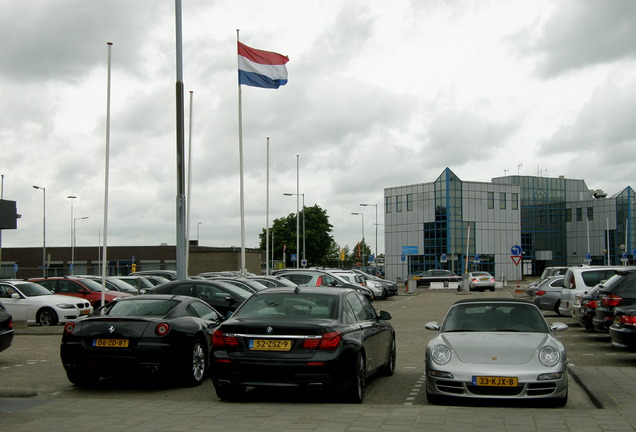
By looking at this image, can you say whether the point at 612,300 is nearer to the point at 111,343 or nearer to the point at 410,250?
the point at 111,343

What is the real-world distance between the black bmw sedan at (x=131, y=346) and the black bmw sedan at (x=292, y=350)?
1348mm

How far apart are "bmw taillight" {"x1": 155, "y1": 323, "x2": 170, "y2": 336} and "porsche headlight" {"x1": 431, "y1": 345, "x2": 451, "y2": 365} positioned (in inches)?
147

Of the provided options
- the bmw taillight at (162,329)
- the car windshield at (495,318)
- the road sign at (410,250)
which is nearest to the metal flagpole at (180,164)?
the bmw taillight at (162,329)

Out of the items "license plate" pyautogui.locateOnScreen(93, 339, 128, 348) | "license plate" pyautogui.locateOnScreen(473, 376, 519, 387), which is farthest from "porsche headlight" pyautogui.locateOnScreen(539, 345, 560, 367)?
"license plate" pyautogui.locateOnScreen(93, 339, 128, 348)

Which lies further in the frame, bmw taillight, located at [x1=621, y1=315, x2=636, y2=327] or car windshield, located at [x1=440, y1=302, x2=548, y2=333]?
bmw taillight, located at [x1=621, y1=315, x2=636, y2=327]

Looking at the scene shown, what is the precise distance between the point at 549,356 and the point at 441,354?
1.29 metres

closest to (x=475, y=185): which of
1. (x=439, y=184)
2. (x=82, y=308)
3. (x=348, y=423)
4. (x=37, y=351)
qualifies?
(x=439, y=184)

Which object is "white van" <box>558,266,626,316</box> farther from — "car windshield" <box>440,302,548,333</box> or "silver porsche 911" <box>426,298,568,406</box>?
"silver porsche 911" <box>426,298,568,406</box>

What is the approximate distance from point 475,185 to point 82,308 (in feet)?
214

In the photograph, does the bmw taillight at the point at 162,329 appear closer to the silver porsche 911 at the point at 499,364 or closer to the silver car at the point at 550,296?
the silver porsche 911 at the point at 499,364

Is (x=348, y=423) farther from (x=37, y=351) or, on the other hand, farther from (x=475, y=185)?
(x=475, y=185)

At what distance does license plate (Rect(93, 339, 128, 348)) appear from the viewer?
34.1 ft

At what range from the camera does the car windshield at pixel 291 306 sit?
9.59 m

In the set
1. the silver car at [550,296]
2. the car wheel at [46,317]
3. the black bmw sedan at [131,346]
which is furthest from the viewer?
the silver car at [550,296]
